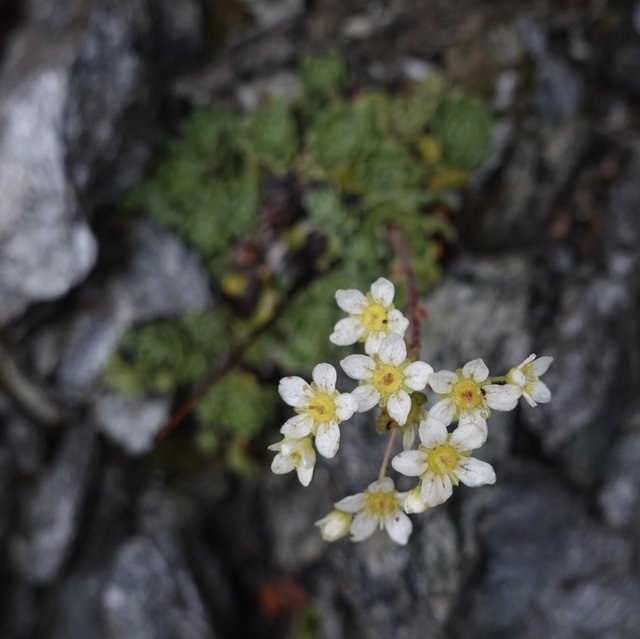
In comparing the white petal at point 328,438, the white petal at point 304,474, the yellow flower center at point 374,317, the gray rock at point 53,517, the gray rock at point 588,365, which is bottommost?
the gray rock at point 588,365

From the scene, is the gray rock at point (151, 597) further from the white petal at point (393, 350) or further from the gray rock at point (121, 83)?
the white petal at point (393, 350)

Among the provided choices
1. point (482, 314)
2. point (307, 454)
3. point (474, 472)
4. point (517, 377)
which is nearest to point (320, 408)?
point (307, 454)

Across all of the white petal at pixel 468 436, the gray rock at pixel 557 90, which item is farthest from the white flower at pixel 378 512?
the gray rock at pixel 557 90

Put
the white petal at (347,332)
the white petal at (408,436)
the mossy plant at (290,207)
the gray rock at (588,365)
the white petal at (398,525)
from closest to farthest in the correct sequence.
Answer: the white petal at (408,436), the white petal at (398,525), the white petal at (347,332), the gray rock at (588,365), the mossy plant at (290,207)

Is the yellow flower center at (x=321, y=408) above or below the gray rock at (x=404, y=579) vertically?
above

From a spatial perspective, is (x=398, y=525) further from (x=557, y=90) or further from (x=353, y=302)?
(x=557, y=90)
